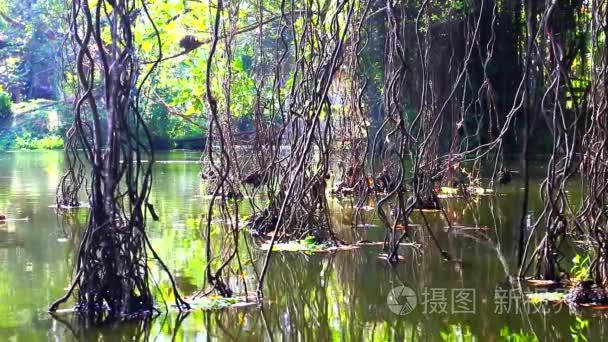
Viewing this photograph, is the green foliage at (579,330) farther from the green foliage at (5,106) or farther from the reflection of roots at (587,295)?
the green foliage at (5,106)

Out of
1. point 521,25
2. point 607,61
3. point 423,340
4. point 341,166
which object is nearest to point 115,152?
point 423,340

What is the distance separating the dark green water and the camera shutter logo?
0.02 meters

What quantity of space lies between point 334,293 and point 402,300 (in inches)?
14.3

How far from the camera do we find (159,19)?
9133 millimetres

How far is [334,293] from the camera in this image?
12.8 feet

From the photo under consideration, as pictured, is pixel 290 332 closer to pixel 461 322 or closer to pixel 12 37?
pixel 461 322

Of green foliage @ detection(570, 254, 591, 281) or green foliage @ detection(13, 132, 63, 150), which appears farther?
green foliage @ detection(13, 132, 63, 150)

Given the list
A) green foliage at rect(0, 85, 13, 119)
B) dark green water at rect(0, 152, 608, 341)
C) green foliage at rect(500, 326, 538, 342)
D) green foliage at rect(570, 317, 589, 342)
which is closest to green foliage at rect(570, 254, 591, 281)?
dark green water at rect(0, 152, 608, 341)

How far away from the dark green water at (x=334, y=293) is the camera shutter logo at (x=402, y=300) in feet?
0.07

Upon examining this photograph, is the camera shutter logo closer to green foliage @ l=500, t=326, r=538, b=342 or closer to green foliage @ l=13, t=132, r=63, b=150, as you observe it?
green foliage @ l=500, t=326, r=538, b=342

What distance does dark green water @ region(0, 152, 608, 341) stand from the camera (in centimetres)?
314

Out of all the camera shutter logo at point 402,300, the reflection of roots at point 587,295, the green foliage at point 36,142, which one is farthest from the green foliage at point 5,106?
the reflection of roots at point 587,295

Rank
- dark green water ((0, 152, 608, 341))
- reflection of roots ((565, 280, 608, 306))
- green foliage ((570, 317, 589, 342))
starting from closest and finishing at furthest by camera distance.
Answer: green foliage ((570, 317, 589, 342)), dark green water ((0, 152, 608, 341)), reflection of roots ((565, 280, 608, 306))

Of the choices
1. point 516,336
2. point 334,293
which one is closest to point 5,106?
point 334,293
